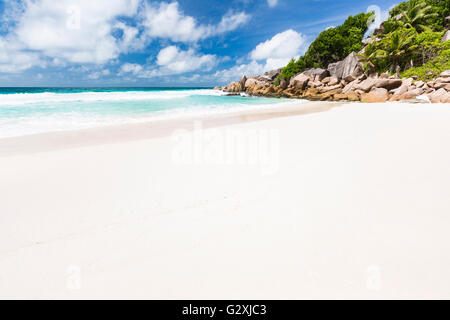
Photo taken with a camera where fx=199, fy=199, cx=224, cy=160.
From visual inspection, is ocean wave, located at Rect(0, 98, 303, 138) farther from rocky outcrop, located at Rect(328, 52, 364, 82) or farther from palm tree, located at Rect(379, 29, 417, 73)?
rocky outcrop, located at Rect(328, 52, 364, 82)

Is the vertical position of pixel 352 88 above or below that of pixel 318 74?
below

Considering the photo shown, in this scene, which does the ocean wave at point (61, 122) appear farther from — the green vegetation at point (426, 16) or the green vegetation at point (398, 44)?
the green vegetation at point (426, 16)

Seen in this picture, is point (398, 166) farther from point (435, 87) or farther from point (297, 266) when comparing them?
point (435, 87)

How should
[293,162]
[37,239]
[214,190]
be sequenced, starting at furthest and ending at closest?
[293,162] → [214,190] → [37,239]

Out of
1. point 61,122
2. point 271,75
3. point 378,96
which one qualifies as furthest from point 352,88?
point 271,75

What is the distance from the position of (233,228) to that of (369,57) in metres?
31.6

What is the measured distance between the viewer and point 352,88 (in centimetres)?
2105

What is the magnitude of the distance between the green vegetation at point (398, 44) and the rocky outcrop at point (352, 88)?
6.53 ft

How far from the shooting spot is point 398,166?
109 inches

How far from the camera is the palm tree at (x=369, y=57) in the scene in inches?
965

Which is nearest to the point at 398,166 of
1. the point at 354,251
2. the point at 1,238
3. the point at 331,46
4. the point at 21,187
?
the point at 354,251

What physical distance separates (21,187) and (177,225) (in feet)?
8.02

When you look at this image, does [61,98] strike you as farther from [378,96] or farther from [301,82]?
[378,96]
